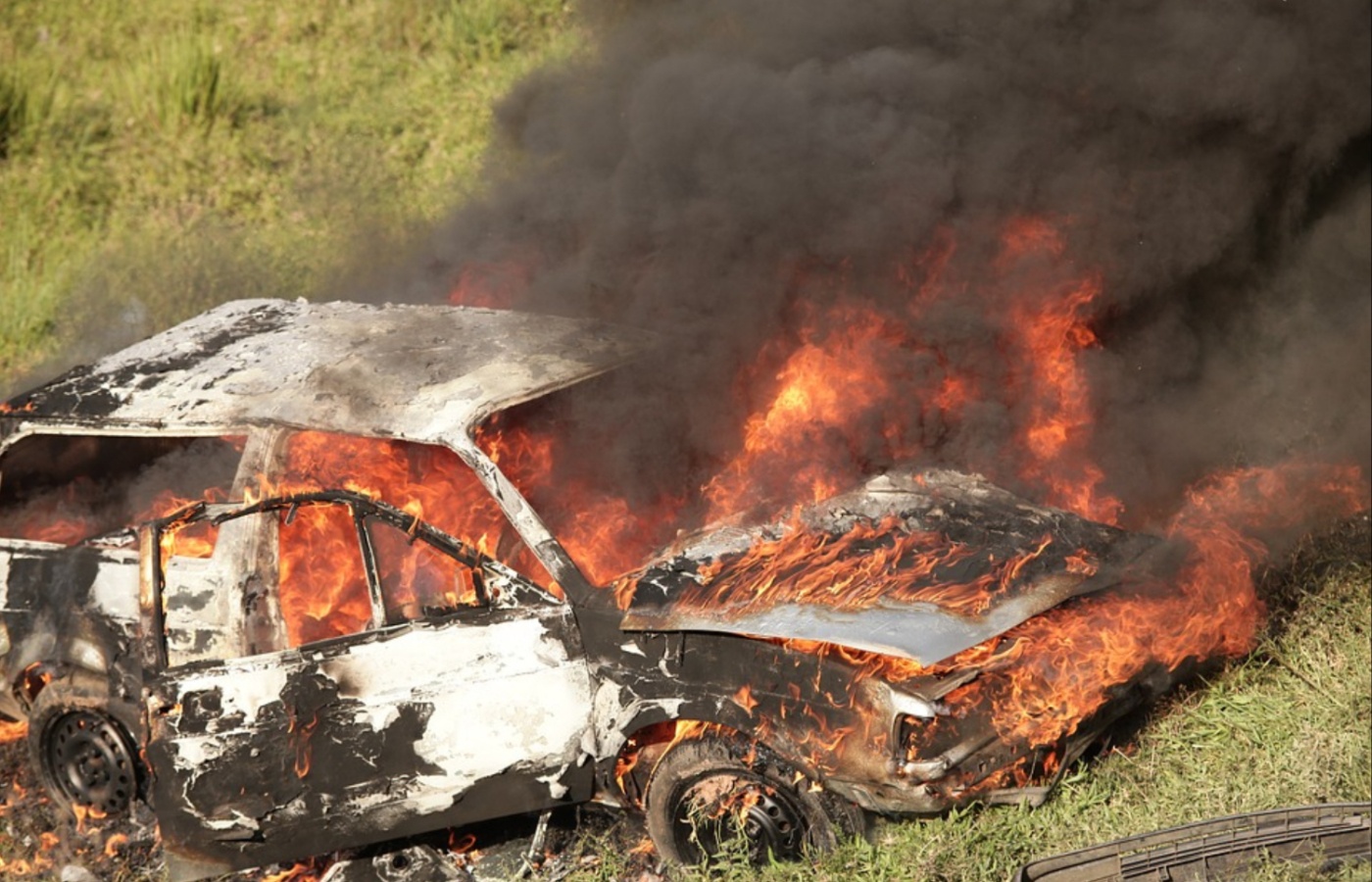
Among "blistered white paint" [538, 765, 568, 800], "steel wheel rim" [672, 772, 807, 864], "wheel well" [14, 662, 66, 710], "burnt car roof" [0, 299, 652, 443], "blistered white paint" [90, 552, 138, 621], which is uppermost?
"burnt car roof" [0, 299, 652, 443]

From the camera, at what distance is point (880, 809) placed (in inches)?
201

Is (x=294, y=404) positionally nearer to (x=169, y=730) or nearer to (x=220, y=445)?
(x=220, y=445)

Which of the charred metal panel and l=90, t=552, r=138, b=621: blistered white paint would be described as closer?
the charred metal panel

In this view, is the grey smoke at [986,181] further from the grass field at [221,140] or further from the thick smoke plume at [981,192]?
the grass field at [221,140]

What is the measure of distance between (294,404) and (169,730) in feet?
4.56

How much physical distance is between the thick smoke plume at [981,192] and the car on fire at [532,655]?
1.21 metres

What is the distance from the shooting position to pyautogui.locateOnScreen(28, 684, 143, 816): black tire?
6.25 m

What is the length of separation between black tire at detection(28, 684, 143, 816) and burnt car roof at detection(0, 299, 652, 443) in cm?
122

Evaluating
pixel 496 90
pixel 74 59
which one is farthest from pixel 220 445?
pixel 74 59

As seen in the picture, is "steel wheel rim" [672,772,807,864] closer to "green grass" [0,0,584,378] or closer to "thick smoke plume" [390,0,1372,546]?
"thick smoke plume" [390,0,1372,546]

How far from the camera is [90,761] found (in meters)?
6.37

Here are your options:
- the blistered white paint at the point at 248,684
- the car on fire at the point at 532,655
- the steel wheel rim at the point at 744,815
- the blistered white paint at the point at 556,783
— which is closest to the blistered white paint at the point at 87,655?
the car on fire at the point at 532,655

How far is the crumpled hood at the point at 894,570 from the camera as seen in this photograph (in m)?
5.06

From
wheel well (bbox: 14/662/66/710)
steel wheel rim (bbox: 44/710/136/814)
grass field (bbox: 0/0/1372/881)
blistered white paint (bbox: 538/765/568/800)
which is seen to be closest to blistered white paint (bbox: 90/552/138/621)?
wheel well (bbox: 14/662/66/710)
